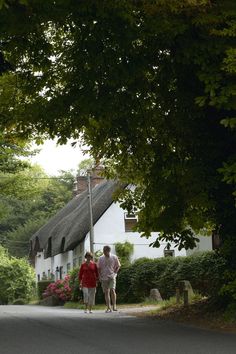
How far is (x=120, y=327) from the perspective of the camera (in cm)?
1261

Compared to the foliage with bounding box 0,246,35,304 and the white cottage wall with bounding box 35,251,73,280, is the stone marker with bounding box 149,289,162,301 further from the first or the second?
the foliage with bounding box 0,246,35,304

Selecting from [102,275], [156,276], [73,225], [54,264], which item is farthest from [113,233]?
[102,275]

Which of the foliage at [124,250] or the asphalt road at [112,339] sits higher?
the foliage at [124,250]

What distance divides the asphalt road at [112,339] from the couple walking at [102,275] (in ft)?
18.6

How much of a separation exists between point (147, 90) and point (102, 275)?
6459 mm

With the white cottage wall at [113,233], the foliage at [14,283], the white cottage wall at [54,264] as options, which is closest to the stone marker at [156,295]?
the white cottage wall at [113,233]

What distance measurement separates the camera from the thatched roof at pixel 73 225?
44.9 m

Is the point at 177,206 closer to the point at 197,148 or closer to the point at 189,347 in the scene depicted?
the point at 197,148

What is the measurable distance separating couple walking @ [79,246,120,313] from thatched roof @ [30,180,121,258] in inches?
685

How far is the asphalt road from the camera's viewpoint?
28.5 ft

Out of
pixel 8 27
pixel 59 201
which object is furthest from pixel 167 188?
pixel 59 201

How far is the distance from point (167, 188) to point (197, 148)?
3.37 ft

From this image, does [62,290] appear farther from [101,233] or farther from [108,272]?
[108,272]

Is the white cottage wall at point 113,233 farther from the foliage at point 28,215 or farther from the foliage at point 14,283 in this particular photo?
the foliage at point 28,215
